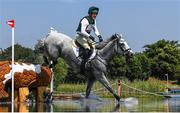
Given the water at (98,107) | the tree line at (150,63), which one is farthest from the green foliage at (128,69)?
the water at (98,107)

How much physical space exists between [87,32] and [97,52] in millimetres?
559

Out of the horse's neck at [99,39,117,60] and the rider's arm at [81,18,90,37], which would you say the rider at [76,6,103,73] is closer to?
the rider's arm at [81,18,90,37]

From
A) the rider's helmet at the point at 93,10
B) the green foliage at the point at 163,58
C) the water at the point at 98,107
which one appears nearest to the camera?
the water at the point at 98,107

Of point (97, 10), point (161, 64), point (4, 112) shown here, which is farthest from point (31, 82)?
point (161, 64)

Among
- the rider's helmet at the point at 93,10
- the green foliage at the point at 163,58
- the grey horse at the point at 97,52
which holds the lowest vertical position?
the grey horse at the point at 97,52

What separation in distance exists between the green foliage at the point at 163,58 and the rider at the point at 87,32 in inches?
2043

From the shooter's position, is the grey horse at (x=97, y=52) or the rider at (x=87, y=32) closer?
the rider at (x=87, y=32)

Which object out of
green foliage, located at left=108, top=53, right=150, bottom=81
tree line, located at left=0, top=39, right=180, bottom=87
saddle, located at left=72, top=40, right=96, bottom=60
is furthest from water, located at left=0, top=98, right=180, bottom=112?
green foliage, located at left=108, top=53, right=150, bottom=81

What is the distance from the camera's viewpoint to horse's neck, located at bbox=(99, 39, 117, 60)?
1245 centimetres

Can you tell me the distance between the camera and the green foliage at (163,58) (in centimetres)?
6450

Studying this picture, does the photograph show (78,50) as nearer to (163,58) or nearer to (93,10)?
(93,10)

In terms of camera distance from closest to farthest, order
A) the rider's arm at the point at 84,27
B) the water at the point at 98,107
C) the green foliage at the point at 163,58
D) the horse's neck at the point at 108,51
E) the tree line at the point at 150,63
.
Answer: the water at the point at 98,107 < the rider's arm at the point at 84,27 < the horse's neck at the point at 108,51 < the tree line at the point at 150,63 < the green foliage at the point at 163,58

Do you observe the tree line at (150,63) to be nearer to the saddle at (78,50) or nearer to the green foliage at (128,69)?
the green foliage at (128,69)

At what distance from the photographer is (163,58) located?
65875 mm
